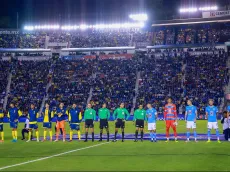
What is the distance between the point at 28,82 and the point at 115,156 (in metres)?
43.4

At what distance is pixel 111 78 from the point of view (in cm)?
5822

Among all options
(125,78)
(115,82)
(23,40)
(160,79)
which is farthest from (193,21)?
(23,40)

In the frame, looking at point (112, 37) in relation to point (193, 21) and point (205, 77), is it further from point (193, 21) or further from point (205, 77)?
point (205, 77)

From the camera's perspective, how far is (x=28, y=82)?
193 feet

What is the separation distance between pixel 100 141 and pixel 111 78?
3437 cm

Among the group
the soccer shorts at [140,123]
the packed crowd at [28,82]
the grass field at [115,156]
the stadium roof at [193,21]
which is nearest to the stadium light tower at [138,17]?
the stadium roof at [193,21]

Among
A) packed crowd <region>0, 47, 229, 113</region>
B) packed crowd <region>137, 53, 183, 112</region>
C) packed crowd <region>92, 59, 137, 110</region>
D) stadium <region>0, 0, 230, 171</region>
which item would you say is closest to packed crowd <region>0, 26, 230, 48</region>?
stadium <region>0, 0, 230, 171</region>

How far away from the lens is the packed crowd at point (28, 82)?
2194 inches

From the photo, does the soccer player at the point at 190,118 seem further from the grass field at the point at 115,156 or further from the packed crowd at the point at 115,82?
the packed crowd at the point at 115,82

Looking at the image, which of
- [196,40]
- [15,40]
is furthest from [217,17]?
[15,40]

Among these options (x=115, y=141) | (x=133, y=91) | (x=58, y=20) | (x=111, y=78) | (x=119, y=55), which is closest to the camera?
(x=115, y=141)

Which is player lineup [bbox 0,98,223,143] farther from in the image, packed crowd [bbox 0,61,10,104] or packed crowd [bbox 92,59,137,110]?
packed crowd [bbox 0,61,10,104]

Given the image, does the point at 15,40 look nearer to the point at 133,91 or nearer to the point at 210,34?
the point at 133,91

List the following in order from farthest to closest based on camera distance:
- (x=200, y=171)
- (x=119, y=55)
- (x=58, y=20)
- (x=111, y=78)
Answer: (x=58, y=20) → (x=119, y=55) → (x=111, y=78) → (x=200, y=171)
